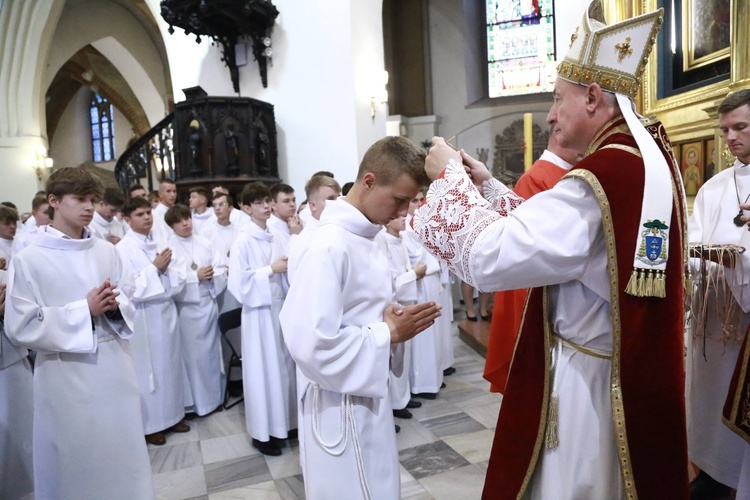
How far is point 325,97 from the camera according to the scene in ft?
28.4

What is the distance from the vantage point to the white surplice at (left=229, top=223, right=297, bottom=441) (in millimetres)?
3920

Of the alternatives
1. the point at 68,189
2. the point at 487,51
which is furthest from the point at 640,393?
the point at 487,51

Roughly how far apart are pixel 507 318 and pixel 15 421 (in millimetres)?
3043

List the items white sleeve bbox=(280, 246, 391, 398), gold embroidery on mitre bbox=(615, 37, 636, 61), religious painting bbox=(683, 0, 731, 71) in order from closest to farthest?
gold embroidery on mitre bbox=(615, 37, 636, 61)
white sleeve bbox=(280, 246, 391, 398)
religious painting bbox=(683, 0, 731, 71)

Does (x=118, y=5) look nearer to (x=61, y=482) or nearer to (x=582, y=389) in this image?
(x=61, y=482)

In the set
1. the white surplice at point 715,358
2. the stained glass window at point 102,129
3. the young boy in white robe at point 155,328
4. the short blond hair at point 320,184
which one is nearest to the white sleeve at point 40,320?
the young boy in white robe at point 155,328

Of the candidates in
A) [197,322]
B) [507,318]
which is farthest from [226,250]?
[507,318]

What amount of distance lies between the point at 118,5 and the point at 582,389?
57.6ft

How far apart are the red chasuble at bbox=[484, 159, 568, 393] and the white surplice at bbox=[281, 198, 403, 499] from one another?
0.65 meters

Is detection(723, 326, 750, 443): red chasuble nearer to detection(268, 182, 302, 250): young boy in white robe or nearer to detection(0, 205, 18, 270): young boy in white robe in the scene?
detection(268, 182, 302, 250): young boy in white robe

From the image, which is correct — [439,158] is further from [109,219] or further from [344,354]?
[109,219]

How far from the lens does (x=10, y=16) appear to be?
1245 cm

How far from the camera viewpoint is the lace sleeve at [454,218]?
4.75 ft

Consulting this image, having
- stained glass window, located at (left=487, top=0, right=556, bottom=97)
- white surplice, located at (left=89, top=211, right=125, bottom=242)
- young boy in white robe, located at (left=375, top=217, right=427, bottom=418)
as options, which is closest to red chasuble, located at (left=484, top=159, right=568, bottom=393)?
young boy in white robe, located at (left=375, top=217, right=427, bottom=418)
